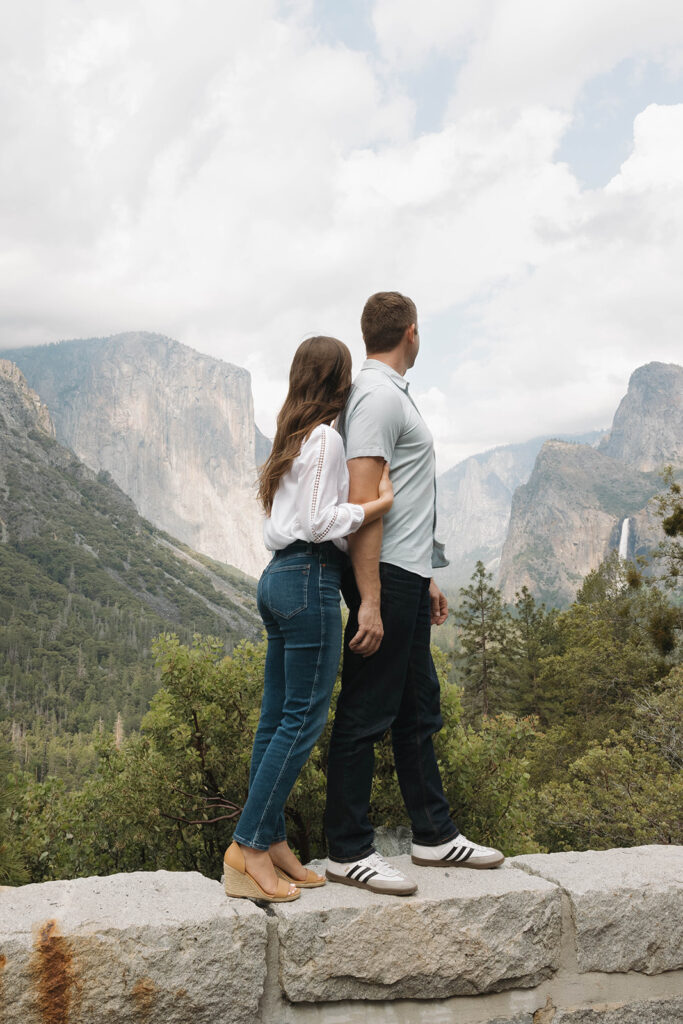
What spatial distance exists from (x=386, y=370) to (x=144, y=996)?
2.50 metres

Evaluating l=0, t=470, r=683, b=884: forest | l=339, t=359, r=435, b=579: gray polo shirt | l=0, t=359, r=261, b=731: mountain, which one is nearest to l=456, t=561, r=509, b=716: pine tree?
l=0, t=470, r=683, b=884: forest

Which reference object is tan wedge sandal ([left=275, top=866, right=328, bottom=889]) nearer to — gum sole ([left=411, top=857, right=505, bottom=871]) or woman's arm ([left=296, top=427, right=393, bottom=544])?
gum sole ([left=411, top=857, right=505, bottom=871])

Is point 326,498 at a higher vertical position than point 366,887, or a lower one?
higher

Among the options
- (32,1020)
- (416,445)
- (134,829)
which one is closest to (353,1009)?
(32,1020)

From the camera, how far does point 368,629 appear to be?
2.99m

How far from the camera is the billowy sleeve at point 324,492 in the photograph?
113 inches

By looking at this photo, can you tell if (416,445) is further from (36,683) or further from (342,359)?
(36,683)

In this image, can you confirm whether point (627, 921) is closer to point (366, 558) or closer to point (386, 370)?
point (366, 558)

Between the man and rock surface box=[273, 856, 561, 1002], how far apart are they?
0.41 feet

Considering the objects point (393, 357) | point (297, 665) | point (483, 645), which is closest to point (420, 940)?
point (297, 665)

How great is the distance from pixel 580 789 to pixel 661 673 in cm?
842

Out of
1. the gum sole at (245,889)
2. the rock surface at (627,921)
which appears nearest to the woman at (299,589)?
the gum sole at (245,889)

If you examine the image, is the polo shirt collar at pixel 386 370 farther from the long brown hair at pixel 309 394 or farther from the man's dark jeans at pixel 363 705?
the man's dark jeans at pixel 363 705

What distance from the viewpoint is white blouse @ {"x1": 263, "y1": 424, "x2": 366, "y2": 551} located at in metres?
2.88
